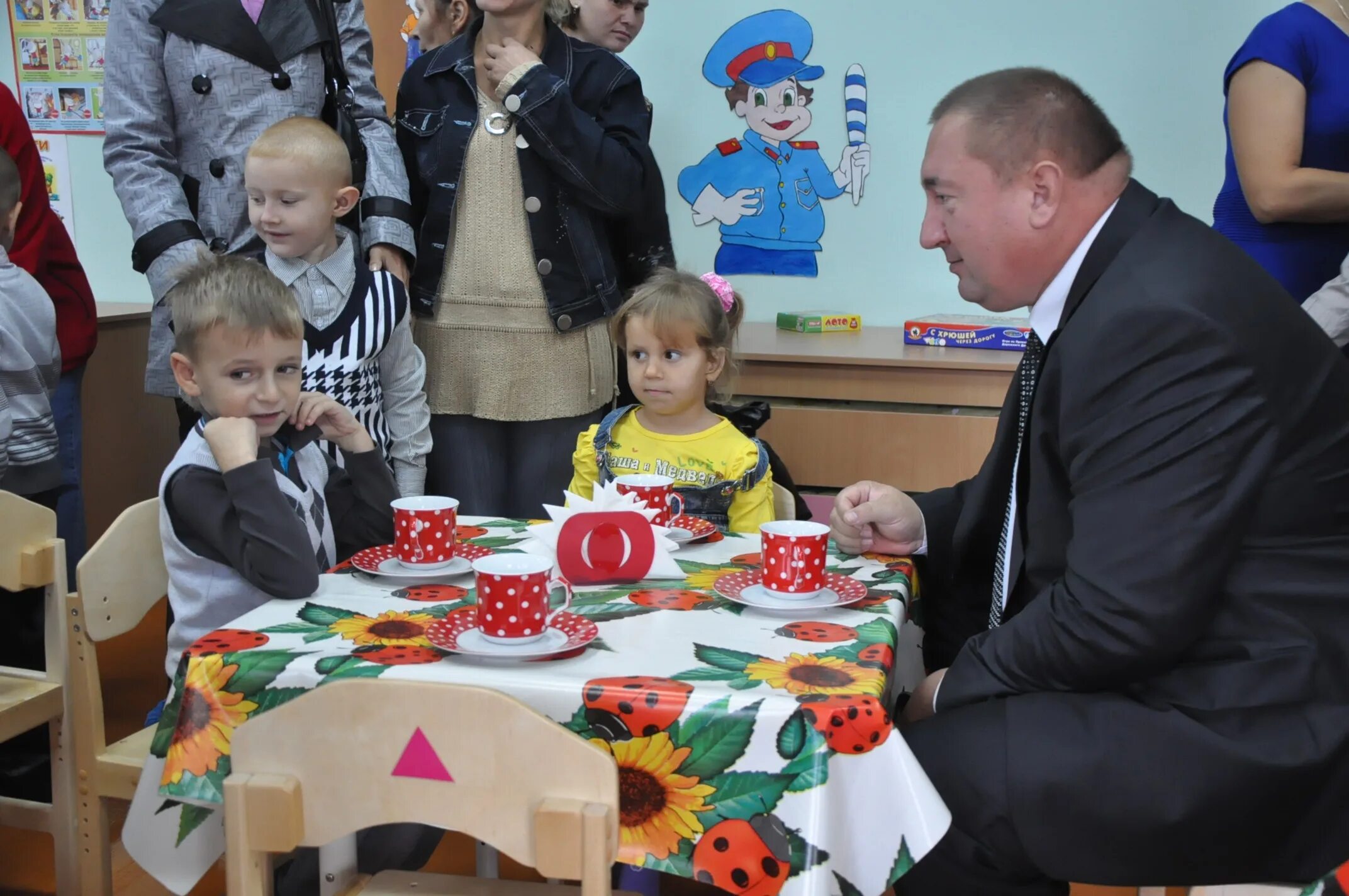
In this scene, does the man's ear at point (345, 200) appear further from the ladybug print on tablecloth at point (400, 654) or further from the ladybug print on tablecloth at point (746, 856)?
the ladybug print on tablecloth at point (746, 856)

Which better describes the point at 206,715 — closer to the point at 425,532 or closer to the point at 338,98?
the point at 425,532

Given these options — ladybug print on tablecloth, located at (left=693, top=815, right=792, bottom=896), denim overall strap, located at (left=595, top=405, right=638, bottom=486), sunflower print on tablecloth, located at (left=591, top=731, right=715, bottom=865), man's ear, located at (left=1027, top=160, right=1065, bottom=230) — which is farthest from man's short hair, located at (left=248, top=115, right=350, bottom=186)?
ladybug print on tablecloth, located at (left=693, top=815, right=792, bottom=896)

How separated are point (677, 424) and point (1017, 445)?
2.89 feet

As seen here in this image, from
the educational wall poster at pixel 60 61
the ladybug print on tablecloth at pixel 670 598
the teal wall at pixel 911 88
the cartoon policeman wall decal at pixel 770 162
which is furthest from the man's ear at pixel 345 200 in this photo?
the educational wall poster at pixel 60 61

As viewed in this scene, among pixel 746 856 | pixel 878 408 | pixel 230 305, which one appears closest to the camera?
pixel 746 856

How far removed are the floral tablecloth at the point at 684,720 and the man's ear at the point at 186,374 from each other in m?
0.49

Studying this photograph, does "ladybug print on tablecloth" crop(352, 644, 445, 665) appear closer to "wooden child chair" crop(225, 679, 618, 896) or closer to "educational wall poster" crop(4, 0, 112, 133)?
"wooden child chair" crop(225, 679, 618, 896)

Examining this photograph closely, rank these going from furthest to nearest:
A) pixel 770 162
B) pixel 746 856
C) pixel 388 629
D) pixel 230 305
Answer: pixel 770 162, pixel 230 305, pixel 388 629, pixel 746 856

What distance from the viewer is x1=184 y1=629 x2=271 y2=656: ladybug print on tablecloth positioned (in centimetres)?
125

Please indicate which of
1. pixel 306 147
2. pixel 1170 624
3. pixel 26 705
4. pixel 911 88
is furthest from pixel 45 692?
pixel 911 88

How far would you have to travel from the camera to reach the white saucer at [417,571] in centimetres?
152

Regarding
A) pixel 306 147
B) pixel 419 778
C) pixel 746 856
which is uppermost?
pixel 306 147

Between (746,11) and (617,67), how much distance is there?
4.62 ft

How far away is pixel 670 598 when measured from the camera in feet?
4.77
